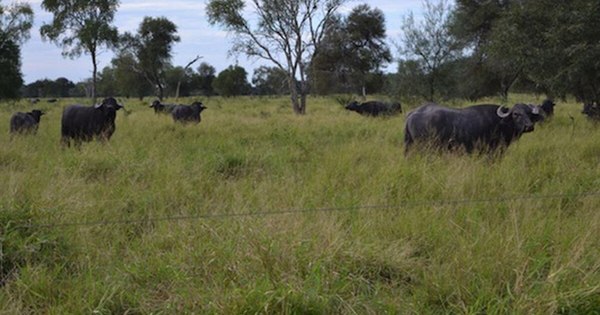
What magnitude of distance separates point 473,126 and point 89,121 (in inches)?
334

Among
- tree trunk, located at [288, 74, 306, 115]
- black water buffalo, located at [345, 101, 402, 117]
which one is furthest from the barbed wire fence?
tree trunk, located at [288, 74, 306, 115]

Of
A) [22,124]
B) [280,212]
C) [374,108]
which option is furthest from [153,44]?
[280,212]

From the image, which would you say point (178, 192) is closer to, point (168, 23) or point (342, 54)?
point (342, 54)

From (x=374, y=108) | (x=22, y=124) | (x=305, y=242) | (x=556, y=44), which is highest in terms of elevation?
(x=556, y=44)

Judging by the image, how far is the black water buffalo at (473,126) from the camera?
7980 millimetres

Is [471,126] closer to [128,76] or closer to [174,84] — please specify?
[128,76]

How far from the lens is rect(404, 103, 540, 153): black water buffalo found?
798 cm

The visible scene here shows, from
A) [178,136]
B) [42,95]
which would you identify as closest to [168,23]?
[178,136]

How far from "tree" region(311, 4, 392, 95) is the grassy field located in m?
26.1

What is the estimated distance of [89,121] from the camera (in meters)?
11.1

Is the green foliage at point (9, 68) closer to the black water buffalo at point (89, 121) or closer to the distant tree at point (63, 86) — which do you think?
the black water buffalo at point (89, 121)

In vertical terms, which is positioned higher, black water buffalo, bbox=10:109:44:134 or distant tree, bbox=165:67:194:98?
distant tree, bbox=165:67:194:98

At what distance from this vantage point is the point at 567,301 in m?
2.88

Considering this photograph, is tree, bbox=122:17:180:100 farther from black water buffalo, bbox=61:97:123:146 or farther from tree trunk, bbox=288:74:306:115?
black water buffalo, bbox=61:97:123:146
